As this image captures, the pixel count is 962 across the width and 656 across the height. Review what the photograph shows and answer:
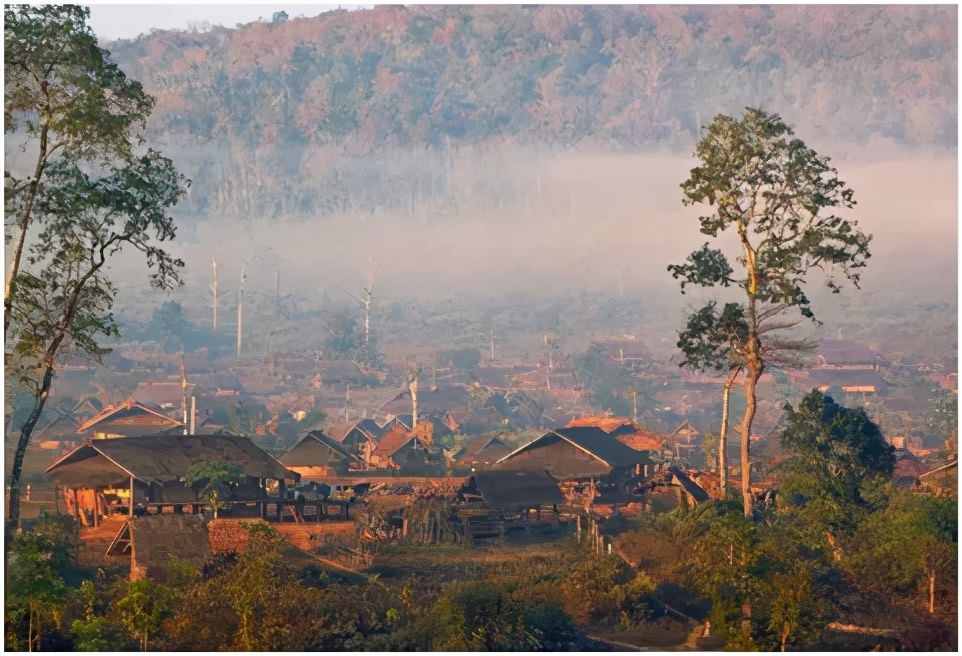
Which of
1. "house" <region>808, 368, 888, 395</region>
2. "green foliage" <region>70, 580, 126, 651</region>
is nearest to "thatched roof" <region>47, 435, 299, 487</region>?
"green foliage" <region>70, 580, 126, 651</region>

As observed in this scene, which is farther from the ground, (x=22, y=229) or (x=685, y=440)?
(x=22, y=229)

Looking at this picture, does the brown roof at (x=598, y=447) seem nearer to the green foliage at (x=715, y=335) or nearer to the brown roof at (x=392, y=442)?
the green foliage at (x=715, y=335)

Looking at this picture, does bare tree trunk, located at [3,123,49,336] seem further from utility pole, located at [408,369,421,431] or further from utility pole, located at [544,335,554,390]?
utility pole, located at [544,335,554,390]

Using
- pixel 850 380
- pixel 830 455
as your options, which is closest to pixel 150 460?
pixel 830 455

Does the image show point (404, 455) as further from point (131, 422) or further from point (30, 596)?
point (30, 596)

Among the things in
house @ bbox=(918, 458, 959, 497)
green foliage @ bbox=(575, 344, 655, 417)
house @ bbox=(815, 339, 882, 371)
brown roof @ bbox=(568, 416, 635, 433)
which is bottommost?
green foliage @ bbox=(575, 344, 655, 417)

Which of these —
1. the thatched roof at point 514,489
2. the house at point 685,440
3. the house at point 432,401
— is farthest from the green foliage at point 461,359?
the thatched roof at point 514,489
